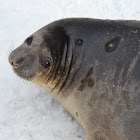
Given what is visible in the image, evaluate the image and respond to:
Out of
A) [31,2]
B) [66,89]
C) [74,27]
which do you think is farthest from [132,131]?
[31,2]

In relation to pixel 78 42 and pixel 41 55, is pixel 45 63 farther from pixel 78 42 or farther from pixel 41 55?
pixel 78 42

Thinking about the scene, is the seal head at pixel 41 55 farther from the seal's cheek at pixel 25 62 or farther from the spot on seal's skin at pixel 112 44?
the spot on seal's skin at pixel 112 44

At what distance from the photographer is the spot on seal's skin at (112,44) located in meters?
3.72

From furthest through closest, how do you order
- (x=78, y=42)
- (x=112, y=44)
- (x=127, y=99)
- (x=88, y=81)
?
(x=78, y=42), (x=88, y=81), (x=112, y=44), (x=127, y=99)

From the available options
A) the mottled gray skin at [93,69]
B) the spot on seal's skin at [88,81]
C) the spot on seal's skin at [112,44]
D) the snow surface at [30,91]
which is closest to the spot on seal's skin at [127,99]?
the mottled gray skin at [93,69]

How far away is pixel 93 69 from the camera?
381 centimetres

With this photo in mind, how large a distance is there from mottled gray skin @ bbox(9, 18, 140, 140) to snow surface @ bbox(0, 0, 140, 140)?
20.8 inches

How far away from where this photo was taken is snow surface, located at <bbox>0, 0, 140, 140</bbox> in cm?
440

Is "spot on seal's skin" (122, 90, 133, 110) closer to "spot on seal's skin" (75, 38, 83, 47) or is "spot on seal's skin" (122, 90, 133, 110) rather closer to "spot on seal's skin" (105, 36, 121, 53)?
"spot on seal's skin" (105, 36, 121, 53)

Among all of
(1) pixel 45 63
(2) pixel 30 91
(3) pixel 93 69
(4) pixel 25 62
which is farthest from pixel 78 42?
(2) pixel 30 91

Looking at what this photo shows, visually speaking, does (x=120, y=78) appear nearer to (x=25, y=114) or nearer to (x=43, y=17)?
(x=25, y=114)

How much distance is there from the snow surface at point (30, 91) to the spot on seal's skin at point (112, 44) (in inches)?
65.9

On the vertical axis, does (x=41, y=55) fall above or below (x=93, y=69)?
above

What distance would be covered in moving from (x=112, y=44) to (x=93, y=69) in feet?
1.67
